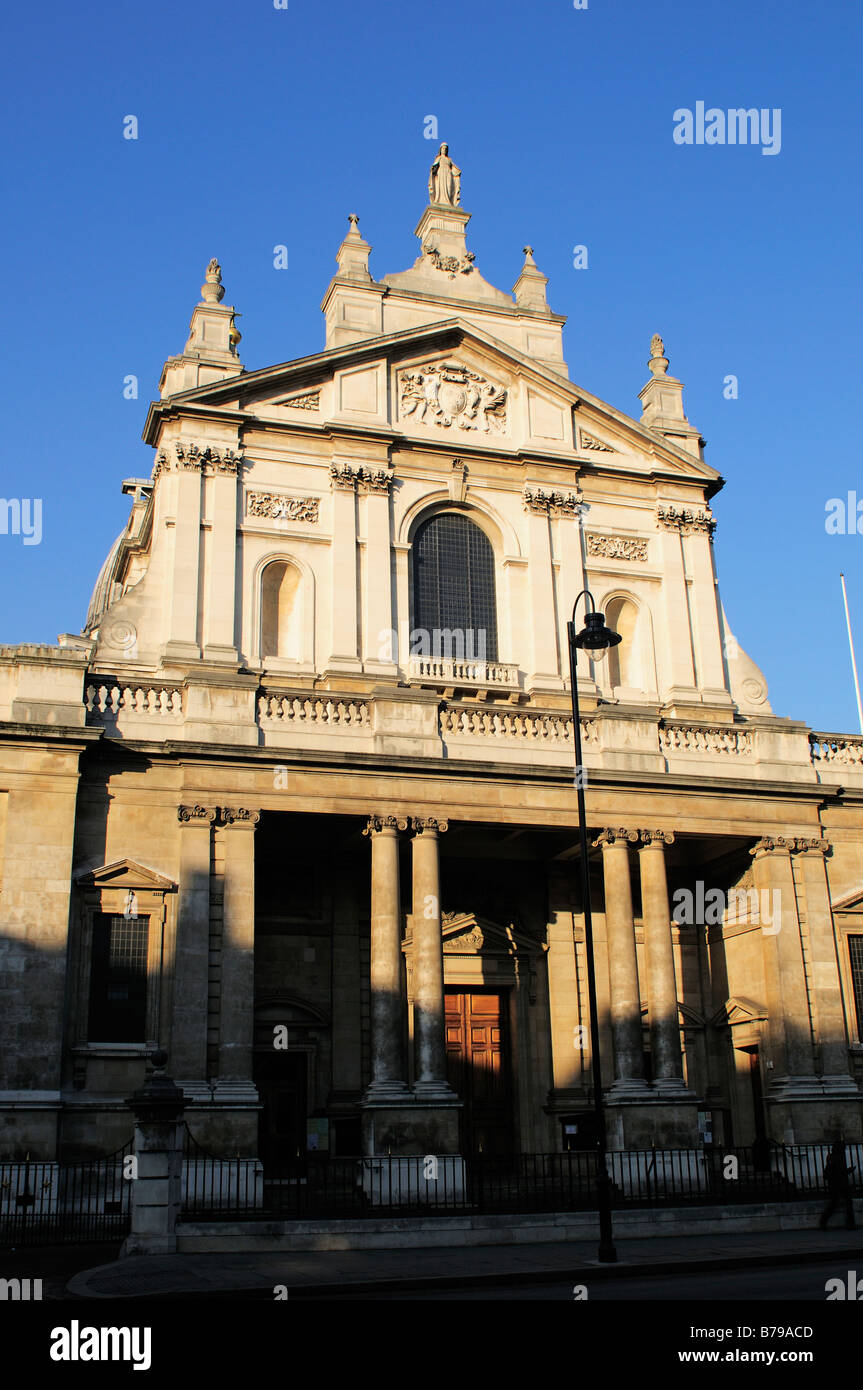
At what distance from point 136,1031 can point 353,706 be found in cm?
730

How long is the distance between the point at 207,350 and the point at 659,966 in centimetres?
1727

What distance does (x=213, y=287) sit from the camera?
107 feet

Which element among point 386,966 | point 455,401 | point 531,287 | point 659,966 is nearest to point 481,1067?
point 659,966

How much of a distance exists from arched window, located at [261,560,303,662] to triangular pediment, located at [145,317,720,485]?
3.52 m

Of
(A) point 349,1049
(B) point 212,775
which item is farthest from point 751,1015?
(B) point 212,775

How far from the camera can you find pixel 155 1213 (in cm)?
1820

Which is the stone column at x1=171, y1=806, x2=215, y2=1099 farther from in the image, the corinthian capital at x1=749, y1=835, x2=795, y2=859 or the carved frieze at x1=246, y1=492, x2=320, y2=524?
the corinthian capital at x1=749, y1=835, x2=795, y2=859

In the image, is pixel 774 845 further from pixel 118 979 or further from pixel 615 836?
pixel 118 979

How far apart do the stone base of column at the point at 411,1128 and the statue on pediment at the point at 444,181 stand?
23.5 m

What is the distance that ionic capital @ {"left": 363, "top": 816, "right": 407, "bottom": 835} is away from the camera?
25641mm

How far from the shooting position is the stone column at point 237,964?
23359 mm

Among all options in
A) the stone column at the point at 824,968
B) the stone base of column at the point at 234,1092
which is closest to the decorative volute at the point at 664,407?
the stone column at the point at 824,968

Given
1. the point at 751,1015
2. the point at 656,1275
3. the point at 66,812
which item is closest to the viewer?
the point at 656,1275
